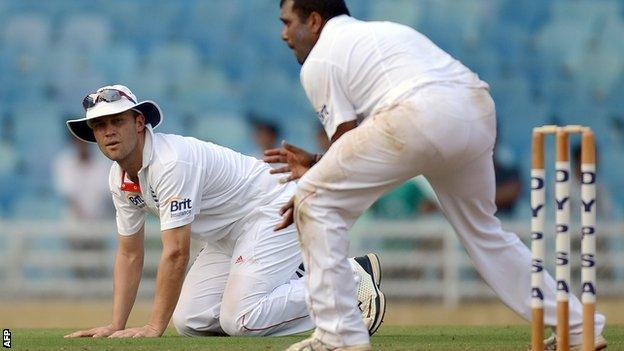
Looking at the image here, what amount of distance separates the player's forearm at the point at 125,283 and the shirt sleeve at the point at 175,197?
67 cm

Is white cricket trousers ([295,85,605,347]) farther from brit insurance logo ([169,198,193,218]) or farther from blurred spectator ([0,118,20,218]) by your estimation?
blurred spectator ([0,118,20,218])

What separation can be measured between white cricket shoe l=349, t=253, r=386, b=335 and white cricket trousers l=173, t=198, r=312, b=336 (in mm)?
319

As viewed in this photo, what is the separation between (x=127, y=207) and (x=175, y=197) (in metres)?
0.54

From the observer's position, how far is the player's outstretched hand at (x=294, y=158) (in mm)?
6227

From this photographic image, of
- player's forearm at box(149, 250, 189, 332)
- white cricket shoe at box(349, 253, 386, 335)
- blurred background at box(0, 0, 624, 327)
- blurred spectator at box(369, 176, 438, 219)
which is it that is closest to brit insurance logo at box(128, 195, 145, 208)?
player's forearm at box(149, 250, 189, 332)

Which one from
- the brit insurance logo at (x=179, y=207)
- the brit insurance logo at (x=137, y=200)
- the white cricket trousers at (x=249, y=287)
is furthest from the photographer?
the white cricket trousers at (x=249, y=287)

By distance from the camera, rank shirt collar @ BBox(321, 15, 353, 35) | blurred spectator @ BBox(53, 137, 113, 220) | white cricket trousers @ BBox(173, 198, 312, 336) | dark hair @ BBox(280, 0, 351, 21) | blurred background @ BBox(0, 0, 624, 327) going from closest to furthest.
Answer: shirt collar @ BBox(321, 15, 353, 35) < dark hair @ BBox(280, 0, 351, 21) < white cricket trousers @ BBox(173, 198, 312, 336) < blurred background @ BBox(0, 0, 624, 327) < blurred spectator @ BBox(53, 137, 113, 220)

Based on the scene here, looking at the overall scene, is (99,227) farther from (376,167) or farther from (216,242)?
(376,167)

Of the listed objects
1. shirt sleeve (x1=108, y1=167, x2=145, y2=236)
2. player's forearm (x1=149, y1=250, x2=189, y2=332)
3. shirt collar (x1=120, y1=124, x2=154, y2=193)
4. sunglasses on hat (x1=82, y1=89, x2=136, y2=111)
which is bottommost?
player's forearm (x1=149, y1=250, x2=189, y2=332)

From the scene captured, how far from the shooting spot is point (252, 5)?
1528 centimetres

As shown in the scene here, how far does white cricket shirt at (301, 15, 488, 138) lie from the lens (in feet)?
19.4

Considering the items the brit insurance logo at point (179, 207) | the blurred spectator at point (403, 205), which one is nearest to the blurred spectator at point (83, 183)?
the blurred spectator at point (403, 205)

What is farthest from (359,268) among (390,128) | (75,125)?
(390,128)

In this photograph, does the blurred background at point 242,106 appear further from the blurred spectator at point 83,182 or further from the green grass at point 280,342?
the green grass at point 280,342
